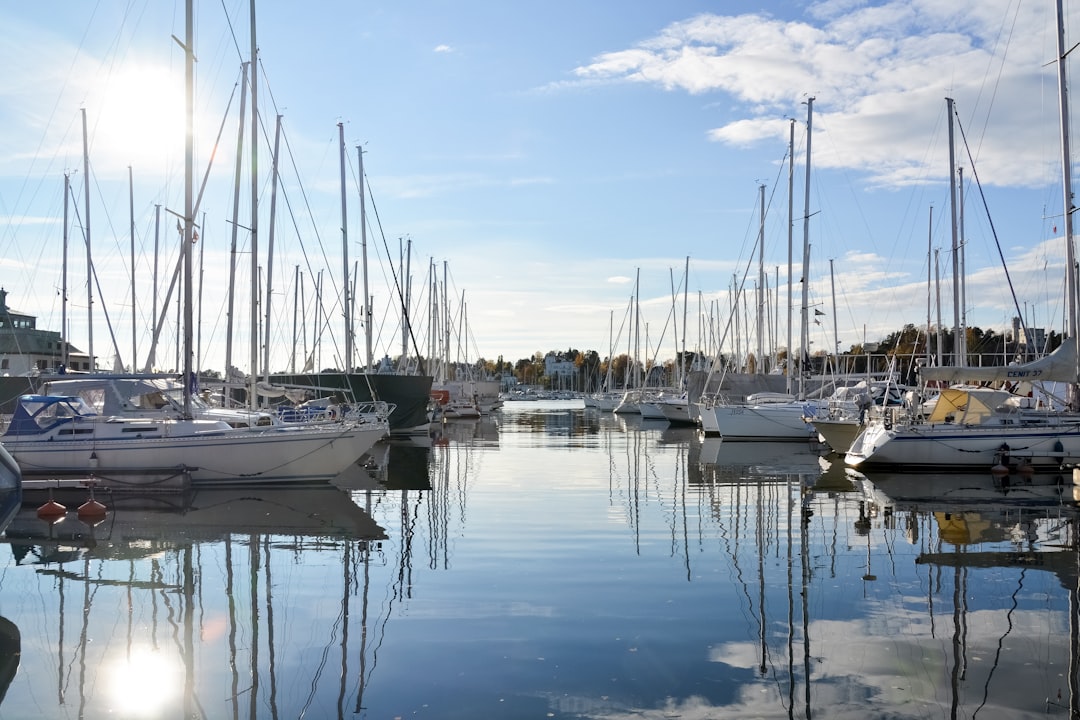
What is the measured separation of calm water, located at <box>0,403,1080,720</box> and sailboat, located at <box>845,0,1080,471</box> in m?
5.81

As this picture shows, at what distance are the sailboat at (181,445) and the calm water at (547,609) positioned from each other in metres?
2.40

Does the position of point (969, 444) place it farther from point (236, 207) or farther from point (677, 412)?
point (677, 412)

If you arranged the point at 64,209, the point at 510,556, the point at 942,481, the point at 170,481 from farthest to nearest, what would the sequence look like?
the point at 64,209, the point at 942,481, the point at 170,481, the point at 510,556

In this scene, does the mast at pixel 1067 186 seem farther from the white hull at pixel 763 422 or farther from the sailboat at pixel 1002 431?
the white hull at pixel 763 422

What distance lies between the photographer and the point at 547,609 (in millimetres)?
11398

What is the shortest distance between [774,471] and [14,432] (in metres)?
20.6

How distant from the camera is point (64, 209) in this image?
42844 millimetres

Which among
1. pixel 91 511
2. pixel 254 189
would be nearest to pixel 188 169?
pixel 254 189

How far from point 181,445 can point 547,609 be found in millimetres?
15391

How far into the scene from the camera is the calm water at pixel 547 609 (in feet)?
27.2

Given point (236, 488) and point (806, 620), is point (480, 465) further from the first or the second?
point (806, 620)

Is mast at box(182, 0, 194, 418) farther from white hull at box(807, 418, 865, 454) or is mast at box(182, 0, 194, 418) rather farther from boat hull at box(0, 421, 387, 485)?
white hull at box(807, 418, 865, 454)

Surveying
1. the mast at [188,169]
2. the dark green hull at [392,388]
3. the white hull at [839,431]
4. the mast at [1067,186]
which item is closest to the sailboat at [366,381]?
the dark green hull at [392,388]

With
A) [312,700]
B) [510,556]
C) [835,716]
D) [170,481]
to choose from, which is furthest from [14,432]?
[835,716]
